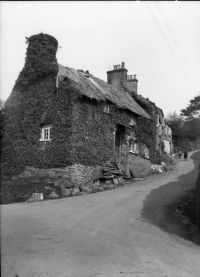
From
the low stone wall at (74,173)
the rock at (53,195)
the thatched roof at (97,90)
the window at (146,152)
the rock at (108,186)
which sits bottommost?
the rock at (53,195)

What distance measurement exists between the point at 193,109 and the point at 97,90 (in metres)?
30.2

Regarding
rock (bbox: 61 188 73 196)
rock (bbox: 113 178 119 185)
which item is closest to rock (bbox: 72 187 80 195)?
rock (bbox: 61 188 73 196)

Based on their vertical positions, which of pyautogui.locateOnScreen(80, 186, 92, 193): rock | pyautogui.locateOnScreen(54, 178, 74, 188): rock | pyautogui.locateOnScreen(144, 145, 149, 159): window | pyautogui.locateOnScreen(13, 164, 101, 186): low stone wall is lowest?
pyautogui.locateOnScreen(80, 186, 92, 193): rock

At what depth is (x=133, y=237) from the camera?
49.5 feet

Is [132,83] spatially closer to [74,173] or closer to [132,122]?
[132,122]

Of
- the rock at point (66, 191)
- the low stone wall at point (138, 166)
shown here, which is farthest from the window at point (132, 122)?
the rock at point (66, 191)

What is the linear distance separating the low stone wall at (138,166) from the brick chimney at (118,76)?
7.63 meters

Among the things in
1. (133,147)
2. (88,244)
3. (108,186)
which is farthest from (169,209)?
(133,147)

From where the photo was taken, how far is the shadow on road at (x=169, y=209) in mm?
17325

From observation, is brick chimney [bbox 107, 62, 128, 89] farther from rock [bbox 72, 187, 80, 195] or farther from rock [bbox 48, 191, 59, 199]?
rock [bbox 48, 191, 59, 199]

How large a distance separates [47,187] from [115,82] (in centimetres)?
1816

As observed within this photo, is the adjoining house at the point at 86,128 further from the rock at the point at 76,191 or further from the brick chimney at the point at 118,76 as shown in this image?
the brick chimney at the point at 118,76

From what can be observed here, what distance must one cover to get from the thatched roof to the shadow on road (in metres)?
7.66

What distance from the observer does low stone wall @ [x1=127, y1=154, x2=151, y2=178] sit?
3300 cm
